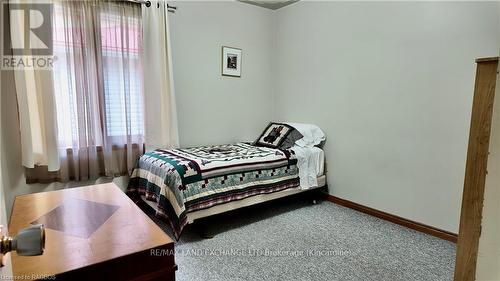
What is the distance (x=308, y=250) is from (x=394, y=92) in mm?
1698

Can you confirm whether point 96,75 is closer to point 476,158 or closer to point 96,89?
point 96,89

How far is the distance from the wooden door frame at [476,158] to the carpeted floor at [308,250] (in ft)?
2.63

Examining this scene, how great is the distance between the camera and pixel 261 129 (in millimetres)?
4164

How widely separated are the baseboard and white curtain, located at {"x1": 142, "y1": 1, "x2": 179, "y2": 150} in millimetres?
2039

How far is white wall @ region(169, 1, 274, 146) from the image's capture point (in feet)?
11.1

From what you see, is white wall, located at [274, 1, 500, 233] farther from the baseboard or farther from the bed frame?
the bed frame

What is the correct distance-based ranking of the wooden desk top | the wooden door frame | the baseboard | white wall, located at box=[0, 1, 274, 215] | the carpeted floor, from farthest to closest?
white wall, located at box=[0, 1, 274, 215]
the baseboard
the carpeted floor
the wooden door frame
the wooden desk top

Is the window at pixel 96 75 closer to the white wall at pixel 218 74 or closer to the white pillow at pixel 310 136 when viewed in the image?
the white wall at pixel 218 74

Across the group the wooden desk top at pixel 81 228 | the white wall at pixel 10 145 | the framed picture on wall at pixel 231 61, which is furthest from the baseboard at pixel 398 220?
the white wall at pixel 10 145

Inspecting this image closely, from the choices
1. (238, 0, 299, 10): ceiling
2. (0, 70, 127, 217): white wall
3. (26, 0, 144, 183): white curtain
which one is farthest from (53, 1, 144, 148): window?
(238, 0, 299, 10): ceiling

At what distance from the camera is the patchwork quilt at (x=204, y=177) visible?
2.37m

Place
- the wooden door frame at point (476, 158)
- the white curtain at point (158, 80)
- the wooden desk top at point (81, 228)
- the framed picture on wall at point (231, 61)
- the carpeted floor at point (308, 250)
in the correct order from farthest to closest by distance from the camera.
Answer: the framed picture on wall at point (231, 61)
the white curtain at point (158, 80)
the carpeted floor at point (308, 250)
the wooden door frame at point (476, 158)
the wooden desk top at point (81, 228)

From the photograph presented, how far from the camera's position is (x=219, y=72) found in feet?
12.0

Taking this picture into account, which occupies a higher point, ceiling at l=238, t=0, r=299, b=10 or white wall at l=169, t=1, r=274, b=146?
ceiling at l=238, t=0, r=299, b=10
